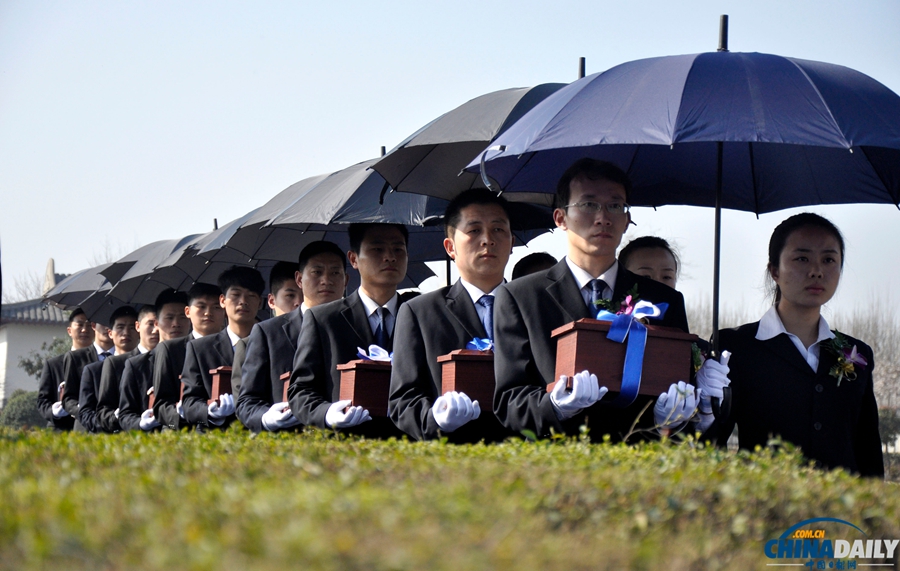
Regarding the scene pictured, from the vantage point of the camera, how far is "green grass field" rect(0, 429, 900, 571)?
5.91ft

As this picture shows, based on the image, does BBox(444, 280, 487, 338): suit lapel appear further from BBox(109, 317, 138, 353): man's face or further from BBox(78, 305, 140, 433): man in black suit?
BBox(109, 317, 138, 353): man's face

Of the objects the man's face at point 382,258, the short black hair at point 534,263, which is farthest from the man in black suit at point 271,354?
the short black hair at point 534,263

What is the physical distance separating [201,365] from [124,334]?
458 centimetres

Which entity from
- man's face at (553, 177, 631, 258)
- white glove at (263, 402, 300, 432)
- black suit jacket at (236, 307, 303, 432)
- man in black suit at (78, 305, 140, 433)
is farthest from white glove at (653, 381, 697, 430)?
man in black suit at (78, 305, 140, 433)

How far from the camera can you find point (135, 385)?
10844mm

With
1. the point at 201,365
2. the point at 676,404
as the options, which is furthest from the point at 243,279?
the point at 676,404

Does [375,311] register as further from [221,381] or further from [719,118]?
[719,118]

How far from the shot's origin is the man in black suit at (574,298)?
171 inches

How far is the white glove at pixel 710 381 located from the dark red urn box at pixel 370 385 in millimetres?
1672

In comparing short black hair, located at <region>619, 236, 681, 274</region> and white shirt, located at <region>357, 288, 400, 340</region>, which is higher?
short black hair, located at <region>619, 236, 681, 274</region>

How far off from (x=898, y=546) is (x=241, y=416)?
4.69 meters

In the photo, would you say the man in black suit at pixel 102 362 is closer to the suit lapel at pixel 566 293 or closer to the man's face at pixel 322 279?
the man's face at pixel 322 279

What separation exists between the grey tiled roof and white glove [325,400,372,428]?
39.4 meters

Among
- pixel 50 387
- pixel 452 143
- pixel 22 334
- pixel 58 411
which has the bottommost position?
pixel 22 334
